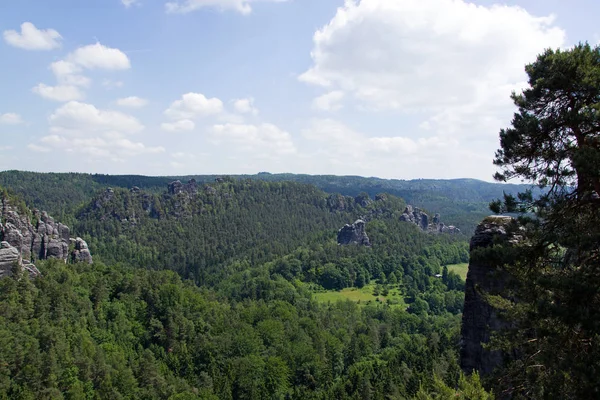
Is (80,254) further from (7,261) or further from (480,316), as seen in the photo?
(480,316)

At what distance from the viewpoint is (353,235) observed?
178375 mm

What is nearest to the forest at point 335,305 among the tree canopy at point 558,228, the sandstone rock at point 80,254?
the tree canopy at point 558,228

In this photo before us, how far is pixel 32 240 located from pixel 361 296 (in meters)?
90.3

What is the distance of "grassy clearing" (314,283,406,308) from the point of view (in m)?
126

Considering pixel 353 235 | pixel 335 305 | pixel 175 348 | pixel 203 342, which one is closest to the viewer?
pixel 175 348

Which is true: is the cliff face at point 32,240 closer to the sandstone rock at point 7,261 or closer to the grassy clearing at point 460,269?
the sandstone rock at point 7,261

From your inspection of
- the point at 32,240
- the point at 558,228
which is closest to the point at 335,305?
the point at 32,240

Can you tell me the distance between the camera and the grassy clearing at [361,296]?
415 ft

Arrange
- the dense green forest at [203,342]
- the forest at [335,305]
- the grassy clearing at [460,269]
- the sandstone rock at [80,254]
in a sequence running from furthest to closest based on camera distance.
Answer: the grassy clearing at [460,269]
the sandstone rock at [80,254]
the dense green forest at [203,342]
the forest at [335,305]

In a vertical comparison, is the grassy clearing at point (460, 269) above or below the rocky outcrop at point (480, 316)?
below

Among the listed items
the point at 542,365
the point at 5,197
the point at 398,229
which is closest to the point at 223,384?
the point at 542,365

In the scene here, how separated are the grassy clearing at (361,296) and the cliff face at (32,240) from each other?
68646 mm

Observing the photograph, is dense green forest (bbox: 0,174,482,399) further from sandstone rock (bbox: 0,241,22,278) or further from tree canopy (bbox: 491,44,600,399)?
tree canopy (bbox: 491,44,600,399)

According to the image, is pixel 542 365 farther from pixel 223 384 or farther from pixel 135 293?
pixel 135 293
